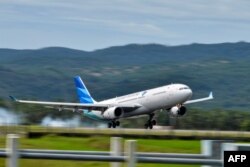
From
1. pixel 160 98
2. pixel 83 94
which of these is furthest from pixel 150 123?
pixel 83 94

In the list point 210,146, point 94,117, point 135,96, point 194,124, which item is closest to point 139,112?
point 135,96

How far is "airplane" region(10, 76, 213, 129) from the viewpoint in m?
93.6

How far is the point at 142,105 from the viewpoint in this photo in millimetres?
98000

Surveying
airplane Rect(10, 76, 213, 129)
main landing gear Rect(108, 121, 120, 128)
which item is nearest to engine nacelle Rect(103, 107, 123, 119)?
airplane Rect(10, 76, 213, 129)

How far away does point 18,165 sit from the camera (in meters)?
15.4

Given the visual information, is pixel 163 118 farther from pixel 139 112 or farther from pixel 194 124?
pixel 139 112

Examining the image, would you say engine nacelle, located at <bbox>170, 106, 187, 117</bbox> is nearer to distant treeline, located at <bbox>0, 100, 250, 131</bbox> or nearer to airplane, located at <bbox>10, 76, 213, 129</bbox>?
airplane, located at <bbox>10, 76, 213, 129</bbox>

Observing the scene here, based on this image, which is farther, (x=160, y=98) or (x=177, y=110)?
(x=177, y=110)

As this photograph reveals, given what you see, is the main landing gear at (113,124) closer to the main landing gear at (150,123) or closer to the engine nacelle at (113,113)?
the engine nacelle at (113,113)

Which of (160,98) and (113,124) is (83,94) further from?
(160,98)

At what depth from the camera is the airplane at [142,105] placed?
9362cm

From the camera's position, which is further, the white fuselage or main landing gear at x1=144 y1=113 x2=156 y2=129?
main landing gear at x1=144 y1=113 x2=156 y2=129

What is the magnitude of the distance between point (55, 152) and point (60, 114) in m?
98.5

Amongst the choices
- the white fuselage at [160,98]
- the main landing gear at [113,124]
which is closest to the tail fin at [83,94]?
the main landing gear at [113,124]
